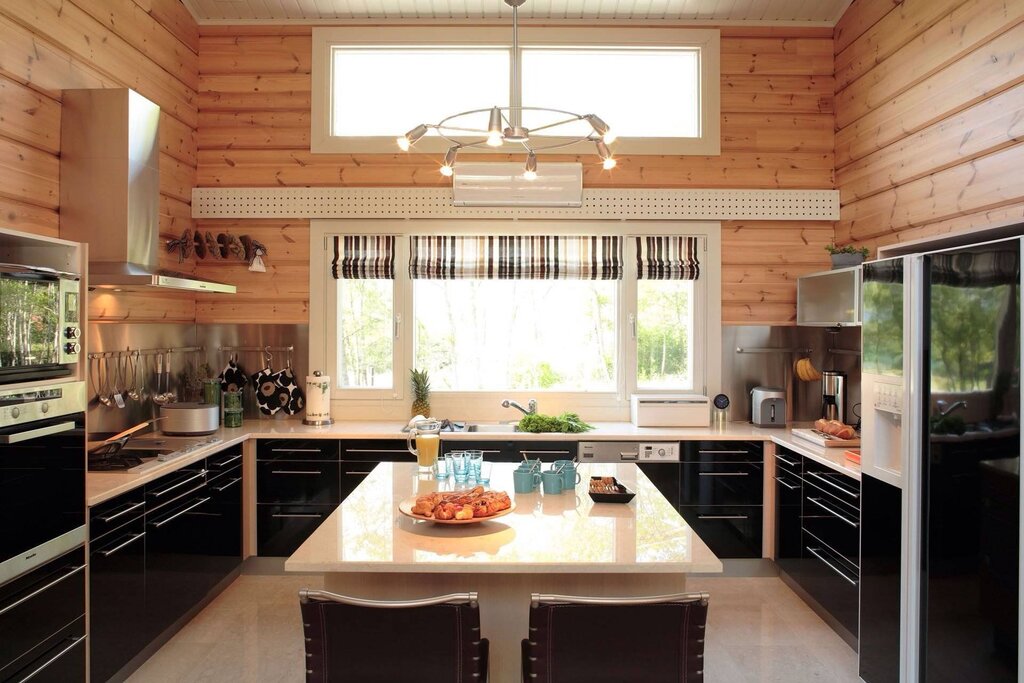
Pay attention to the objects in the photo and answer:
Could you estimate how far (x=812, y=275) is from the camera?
434 cm

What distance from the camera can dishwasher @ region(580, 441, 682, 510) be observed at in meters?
4.16

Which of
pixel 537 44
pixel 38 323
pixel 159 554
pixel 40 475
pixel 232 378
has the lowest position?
pixel 159 554

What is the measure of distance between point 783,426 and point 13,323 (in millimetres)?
4196

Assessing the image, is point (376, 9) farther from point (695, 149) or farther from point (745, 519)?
point (745, 519)

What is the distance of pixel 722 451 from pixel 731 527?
1.59 feet

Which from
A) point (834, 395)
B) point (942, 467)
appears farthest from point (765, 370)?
point (942, 467)

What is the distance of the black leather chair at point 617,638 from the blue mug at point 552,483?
3.06 feet

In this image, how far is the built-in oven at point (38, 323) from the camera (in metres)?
2.14

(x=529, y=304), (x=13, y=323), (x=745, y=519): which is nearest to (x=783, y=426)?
(x=745, y=519)

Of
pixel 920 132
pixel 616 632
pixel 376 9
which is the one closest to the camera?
pixel 616 632

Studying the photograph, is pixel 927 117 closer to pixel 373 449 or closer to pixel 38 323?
pixel 373 449

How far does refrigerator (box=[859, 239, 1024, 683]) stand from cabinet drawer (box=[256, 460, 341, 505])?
9.72 ft

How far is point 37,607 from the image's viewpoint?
7.59ft

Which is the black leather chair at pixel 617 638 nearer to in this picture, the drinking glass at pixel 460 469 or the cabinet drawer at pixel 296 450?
the drinking glass at pixel 460 469
